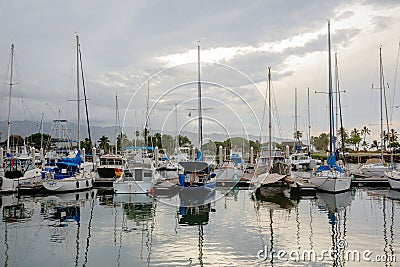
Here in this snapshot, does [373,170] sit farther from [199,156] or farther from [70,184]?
[70,184]

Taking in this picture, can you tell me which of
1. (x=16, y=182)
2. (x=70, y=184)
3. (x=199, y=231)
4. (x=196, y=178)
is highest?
(x=196, y=178)

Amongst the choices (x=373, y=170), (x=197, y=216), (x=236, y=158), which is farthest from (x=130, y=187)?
(x=373, y=170)

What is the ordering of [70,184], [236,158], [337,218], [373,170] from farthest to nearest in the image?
1. [373,170]
2. [236,158]
3. [70,184]
4. [337,218]

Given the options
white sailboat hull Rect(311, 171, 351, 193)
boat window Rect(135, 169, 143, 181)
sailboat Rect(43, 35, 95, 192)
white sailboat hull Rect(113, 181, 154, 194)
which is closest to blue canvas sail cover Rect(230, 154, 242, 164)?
white sailboat hull Rect(311, 171, 351, 193)

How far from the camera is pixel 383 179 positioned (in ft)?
131

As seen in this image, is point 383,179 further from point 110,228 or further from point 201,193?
point 110,228

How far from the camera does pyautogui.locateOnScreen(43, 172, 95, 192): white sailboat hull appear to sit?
112 ft

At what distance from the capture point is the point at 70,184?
34969mm

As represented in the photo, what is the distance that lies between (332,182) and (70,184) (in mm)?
22296

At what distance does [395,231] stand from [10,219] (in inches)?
789

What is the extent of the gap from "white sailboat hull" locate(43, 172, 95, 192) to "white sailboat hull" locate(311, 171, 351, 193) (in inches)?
811

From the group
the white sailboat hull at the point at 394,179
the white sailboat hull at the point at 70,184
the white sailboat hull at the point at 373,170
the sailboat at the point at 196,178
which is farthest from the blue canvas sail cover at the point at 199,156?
the white sailboat hull at the point at 373,170

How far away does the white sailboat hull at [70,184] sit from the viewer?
1340 inches

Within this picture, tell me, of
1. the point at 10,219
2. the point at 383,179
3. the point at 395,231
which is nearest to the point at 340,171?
the point at 383,179
